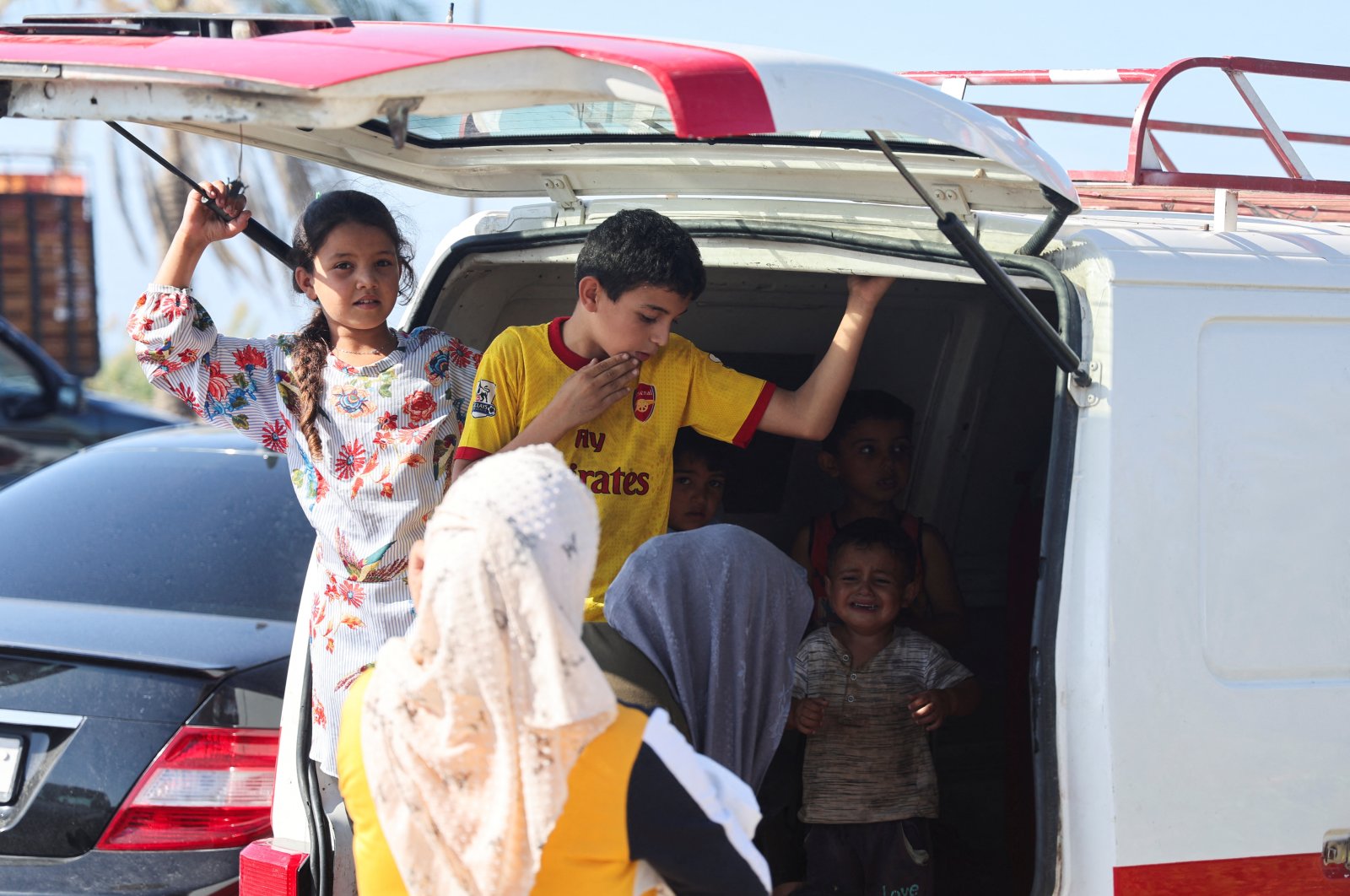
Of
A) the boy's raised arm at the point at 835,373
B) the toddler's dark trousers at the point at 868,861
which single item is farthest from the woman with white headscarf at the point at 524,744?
the toddler's dark trousers at the point at 868,861

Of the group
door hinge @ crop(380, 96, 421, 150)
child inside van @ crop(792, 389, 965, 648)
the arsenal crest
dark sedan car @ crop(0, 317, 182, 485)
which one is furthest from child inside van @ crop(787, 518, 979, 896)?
dark sedan car @ crop(0, 317, 182, 485)

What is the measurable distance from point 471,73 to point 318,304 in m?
1.27

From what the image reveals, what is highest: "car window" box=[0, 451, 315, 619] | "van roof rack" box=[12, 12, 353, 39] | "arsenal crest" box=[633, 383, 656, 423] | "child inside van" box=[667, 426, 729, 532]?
"van roof rack" box=[12, 12, 353, 39]

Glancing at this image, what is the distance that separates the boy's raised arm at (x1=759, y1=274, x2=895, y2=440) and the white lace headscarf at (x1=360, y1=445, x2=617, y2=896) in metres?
1.08

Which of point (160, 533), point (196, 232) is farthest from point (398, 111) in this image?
point (160, 533)

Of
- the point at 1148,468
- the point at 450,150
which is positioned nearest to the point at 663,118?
the point at 450,150

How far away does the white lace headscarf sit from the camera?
1.61 metres

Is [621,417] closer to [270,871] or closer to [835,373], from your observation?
[835,373]

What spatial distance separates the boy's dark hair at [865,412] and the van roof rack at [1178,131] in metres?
0.70

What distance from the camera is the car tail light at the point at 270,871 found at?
2418 mm

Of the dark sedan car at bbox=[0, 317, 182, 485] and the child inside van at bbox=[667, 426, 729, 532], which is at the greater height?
the child inside van at bbox=[667, 426, 729, 532]

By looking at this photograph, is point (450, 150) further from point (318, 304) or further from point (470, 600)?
point (470, 600)

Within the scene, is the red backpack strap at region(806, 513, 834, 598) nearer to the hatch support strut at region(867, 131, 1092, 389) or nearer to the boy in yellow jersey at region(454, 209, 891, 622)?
the boy in yellow jersey at region(454, 209, 891, 622)

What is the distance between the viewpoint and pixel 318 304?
298 cm
